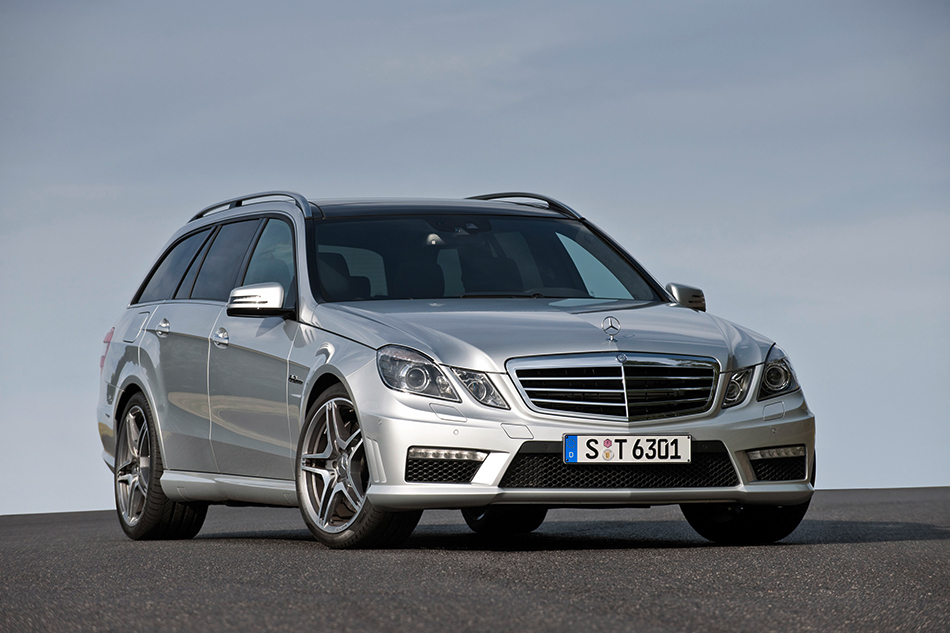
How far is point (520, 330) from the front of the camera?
6457 mm

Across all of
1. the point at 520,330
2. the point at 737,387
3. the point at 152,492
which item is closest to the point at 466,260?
the point at 520,330

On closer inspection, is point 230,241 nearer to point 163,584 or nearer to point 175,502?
point 175,502

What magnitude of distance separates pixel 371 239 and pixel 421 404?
1776 millimetres

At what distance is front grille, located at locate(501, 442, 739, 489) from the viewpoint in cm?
611

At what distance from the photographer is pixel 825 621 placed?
407 centimetres

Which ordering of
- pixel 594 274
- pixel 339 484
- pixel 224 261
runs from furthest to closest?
pixel 224 261 < pixel 594 274 < pixel 339 484

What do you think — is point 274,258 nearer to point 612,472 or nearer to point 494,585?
point 612,472

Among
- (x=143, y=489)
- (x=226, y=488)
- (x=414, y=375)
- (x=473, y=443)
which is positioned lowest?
(x=143, y=489)

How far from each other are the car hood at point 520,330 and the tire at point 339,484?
380 mm

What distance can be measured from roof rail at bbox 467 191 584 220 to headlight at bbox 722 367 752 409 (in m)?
2.36

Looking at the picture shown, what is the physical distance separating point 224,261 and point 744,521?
3470 millimetres

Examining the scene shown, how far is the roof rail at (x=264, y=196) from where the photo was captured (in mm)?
7820

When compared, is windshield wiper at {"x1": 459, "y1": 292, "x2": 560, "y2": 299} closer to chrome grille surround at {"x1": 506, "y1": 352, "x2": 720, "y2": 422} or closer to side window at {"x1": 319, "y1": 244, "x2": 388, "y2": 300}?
side window at {"x1": 319, "y1": 244, "x2": 388, "y2": 300}

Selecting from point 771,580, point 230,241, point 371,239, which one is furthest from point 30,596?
point 230,241
